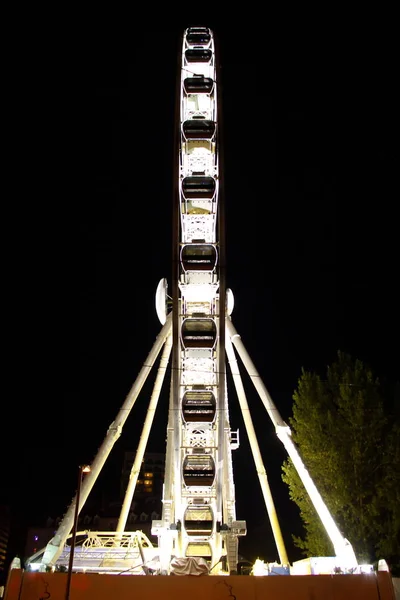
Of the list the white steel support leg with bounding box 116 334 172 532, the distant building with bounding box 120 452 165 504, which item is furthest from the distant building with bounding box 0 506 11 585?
the white steel support leg with bounding box 116 334 172 532

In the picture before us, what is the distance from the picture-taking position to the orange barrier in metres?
17.5

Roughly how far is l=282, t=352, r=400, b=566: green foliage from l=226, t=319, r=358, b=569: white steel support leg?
262 cm

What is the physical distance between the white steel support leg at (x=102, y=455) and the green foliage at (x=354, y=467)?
8.88 metres

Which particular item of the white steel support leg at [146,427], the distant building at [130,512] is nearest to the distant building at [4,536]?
the distant building at [130,512]

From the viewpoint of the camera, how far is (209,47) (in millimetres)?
29469

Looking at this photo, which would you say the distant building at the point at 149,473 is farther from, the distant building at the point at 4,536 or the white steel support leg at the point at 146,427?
the white steel support leg at the point at 146,427

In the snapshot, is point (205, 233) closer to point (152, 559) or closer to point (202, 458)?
point (202, 458)

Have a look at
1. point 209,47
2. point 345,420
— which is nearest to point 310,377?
point 345,420

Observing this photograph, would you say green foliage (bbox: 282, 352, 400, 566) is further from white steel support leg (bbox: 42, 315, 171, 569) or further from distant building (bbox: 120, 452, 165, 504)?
distant building (bbox: 120, 452, 165, 504)

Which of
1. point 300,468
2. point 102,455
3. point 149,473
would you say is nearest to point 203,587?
point 300,468

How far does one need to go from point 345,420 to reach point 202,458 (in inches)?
360

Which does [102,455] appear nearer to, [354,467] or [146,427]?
[146,427]

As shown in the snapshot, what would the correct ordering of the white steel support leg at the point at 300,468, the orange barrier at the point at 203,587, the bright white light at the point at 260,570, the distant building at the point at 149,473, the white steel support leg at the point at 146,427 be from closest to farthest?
the orange barrier at the point at 203,587 < the white steel support leg at the point at 300,468 < the bright white light at the point at 260,570 < the white steel support leg at the point at 146,427 < the distant building at the point at 149,473

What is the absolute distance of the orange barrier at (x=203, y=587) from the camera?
57.4ft
